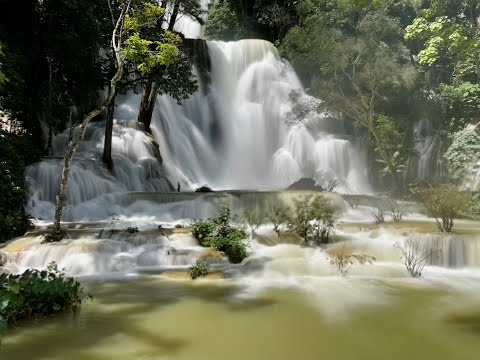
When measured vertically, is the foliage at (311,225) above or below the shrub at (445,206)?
below

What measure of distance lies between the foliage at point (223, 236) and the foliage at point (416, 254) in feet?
12.1

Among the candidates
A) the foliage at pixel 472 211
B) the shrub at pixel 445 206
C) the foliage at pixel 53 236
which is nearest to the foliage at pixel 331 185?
the foliage at pixel 472 211

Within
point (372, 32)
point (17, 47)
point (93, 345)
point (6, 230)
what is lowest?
point (93, 345)

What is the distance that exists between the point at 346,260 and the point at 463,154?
1575cm

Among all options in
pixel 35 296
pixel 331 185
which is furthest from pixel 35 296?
pixel 331 185

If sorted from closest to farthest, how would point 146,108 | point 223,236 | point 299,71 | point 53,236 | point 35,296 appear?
1. point 35,296
2. point 53,236
3. point 223,236
4. point 146,108
5. point 299,71

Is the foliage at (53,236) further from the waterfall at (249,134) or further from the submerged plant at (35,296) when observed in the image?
the waterfall at (249,134)

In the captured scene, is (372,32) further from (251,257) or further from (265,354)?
(265,354)

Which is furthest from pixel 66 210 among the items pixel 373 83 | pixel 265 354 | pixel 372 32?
pixel 372 32

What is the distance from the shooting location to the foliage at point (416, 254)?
370 inches

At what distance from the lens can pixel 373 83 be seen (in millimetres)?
22328

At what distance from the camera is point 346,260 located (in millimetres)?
9547

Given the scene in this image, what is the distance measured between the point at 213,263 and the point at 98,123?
14.1 metres

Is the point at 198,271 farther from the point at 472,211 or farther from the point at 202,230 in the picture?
the point at 472,211
